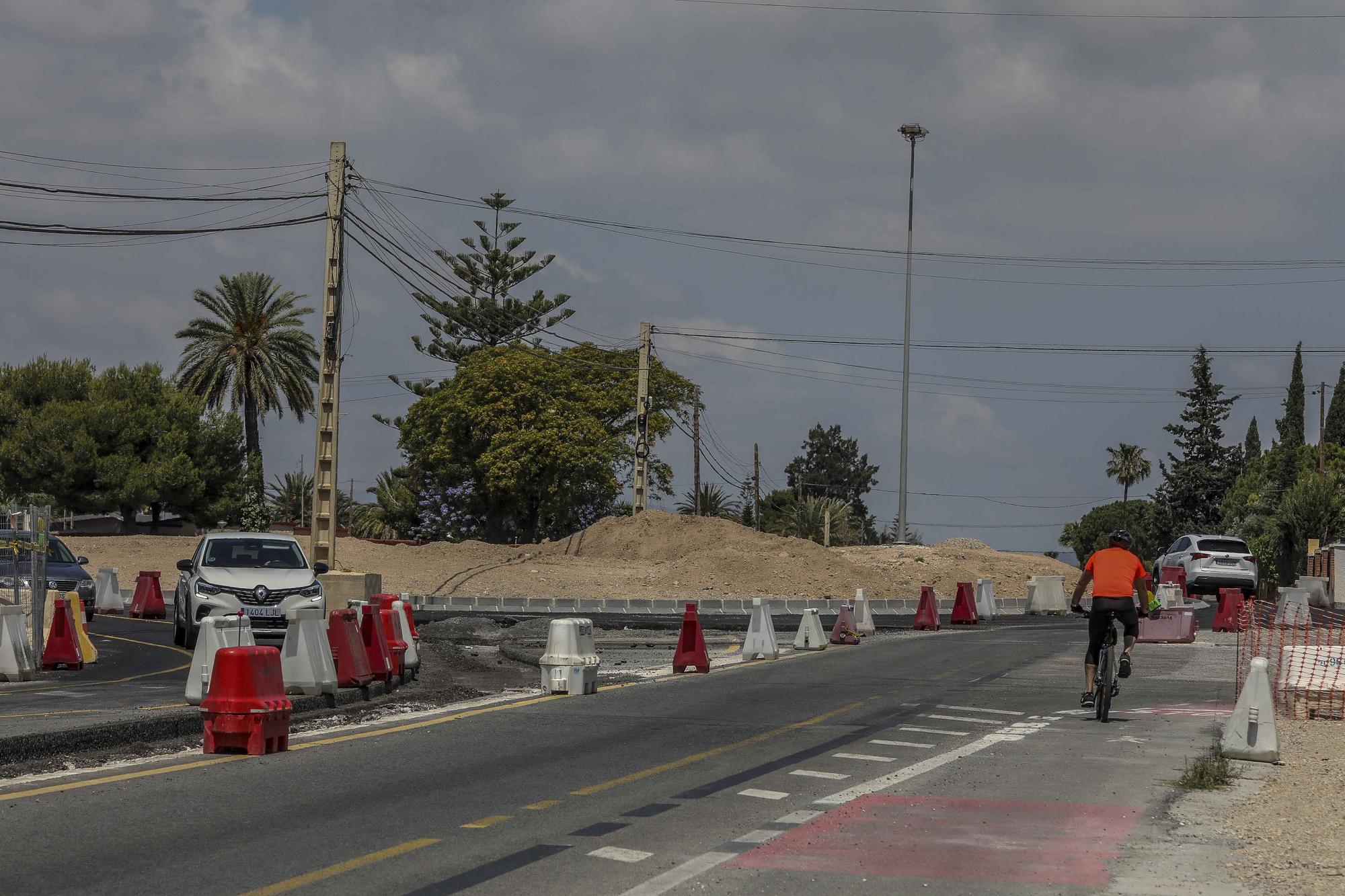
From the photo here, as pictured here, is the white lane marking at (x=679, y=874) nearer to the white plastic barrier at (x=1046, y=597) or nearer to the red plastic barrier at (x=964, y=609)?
the red plastic barrier at (x=964, y=609)

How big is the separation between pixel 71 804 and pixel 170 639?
17015 mm

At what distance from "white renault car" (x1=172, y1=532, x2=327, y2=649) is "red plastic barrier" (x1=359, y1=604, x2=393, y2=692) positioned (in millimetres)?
4789

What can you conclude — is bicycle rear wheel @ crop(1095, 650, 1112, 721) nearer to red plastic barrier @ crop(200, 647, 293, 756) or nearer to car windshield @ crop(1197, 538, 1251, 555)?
red plastic barrier @ crop(200, 647, 293, 756)

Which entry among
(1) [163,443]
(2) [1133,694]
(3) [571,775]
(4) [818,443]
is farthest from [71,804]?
(4) [818,443]

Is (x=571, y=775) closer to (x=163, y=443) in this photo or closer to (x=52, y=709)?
(x=52, y=709)

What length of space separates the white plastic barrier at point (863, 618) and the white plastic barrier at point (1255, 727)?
647 inches

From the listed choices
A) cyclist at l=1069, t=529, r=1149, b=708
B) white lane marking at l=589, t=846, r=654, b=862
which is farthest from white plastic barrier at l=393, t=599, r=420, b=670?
white lane marking at l=589, t=846, r=654, b=862

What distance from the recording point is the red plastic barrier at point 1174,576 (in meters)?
41.8

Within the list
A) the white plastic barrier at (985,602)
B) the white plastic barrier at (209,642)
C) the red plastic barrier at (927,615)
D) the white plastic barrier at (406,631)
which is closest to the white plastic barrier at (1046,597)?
the white plastic barrier at (985,602)

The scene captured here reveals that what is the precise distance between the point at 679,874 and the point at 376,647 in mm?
9937

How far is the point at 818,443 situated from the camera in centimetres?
13400

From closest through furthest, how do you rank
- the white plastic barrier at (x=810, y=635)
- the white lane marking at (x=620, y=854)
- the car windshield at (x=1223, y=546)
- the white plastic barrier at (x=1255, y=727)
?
1. the white lane marking at (x=620, y=854)
2. the white plastic barrier at (x=1255, y=727)
3. the white plastic barrier at (x=810, y=635)
4. the car windshield at (x=1223, y=546)

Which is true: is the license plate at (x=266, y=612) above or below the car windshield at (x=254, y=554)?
below

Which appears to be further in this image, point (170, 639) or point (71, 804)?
point (170, 639)
